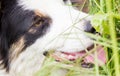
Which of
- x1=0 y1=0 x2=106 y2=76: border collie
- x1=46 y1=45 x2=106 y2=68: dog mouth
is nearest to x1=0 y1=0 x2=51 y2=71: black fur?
x1=0 y1=0 x2=106 y2=76: border collie

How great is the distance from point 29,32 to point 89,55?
95 cm

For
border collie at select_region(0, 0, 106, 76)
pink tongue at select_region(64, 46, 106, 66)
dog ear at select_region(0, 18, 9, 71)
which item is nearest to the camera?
pink tongue at select_region(64, 46, 106, 66)

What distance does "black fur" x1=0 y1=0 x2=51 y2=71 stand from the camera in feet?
8.71

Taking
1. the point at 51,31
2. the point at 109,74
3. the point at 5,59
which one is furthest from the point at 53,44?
the point at 109,74

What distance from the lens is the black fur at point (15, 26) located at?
2.66 m

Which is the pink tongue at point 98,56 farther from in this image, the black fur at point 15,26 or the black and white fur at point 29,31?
the black fur at point 15,26

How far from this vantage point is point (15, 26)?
2.73m

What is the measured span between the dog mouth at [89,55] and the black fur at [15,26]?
0.27 metres

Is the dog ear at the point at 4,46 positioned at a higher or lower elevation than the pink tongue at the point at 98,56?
lower

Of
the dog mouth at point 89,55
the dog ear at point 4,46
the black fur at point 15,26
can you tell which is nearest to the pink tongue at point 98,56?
the dog mouth at point 89,55

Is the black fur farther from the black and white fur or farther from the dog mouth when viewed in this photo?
the dog mouth

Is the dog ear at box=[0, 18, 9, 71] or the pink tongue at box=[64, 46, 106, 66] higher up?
the pink tongue at box=[64, 46, 106, 66]

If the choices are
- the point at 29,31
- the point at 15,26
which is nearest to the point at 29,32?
the point at 29,31

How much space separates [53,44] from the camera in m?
2.49
